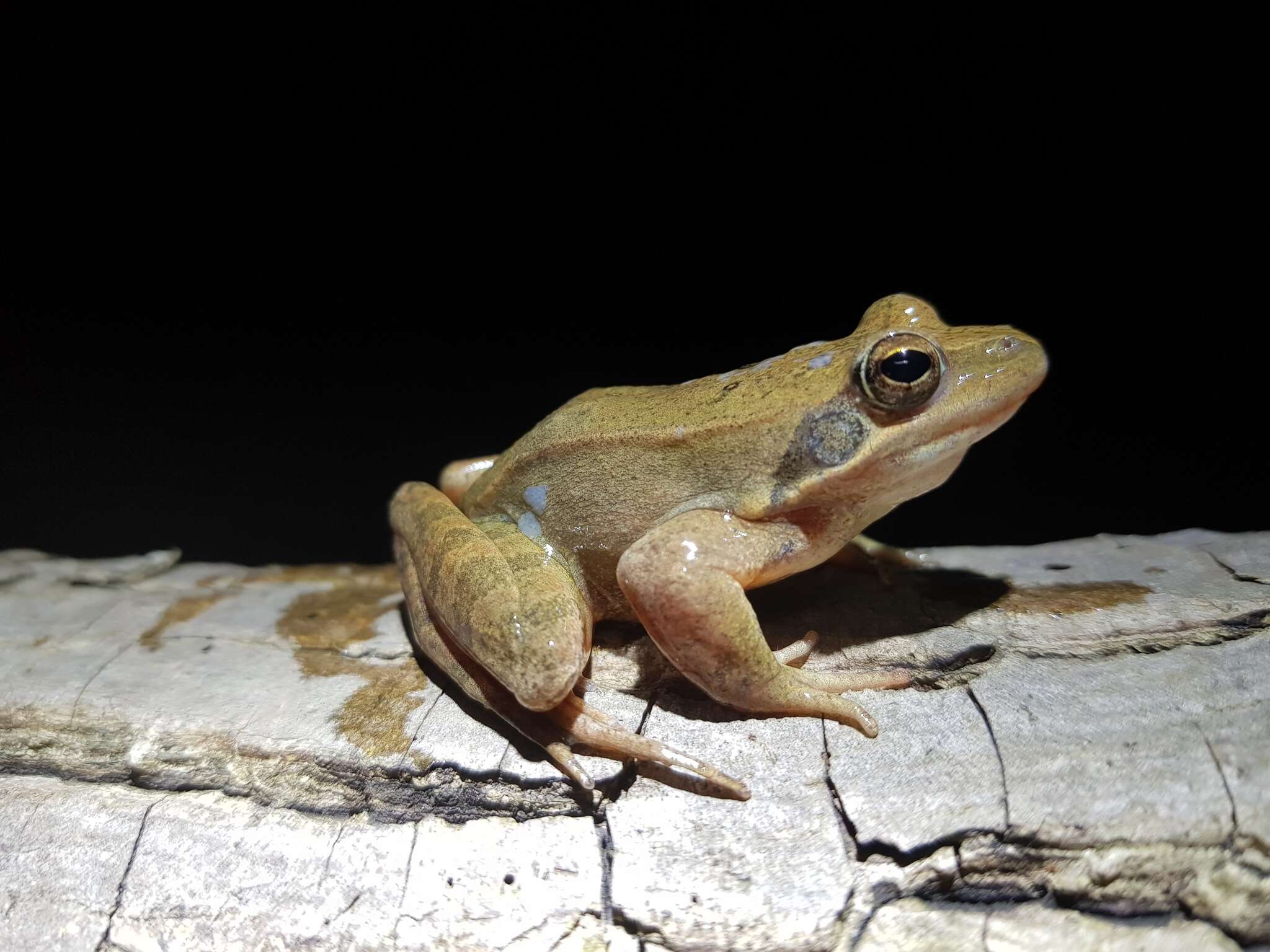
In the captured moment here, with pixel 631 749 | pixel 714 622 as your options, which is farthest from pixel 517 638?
pixel 714 622

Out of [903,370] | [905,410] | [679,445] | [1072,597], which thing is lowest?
[1072,597]

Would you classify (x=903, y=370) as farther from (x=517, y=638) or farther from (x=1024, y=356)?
(x=517, y=638)

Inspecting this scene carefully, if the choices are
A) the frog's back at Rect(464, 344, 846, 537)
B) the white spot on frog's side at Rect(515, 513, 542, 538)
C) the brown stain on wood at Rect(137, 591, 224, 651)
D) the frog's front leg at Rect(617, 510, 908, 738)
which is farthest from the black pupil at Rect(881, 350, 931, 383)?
the brown stain on wood at Rect(137, 591, 224, 651)

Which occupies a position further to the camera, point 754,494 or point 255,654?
point 255,654

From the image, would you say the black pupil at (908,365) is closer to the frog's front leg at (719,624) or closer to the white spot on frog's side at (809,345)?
the white spot on frog's side at (809,345)

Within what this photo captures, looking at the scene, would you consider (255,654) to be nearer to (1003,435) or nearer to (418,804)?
(418,804)

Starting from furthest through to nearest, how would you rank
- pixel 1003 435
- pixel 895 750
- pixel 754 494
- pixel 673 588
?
pixel 1003 435 → pixel 754 494 → pixel 673 588 → pixel 895 750

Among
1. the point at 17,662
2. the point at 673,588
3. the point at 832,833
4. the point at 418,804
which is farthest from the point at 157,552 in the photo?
the point at 832,833

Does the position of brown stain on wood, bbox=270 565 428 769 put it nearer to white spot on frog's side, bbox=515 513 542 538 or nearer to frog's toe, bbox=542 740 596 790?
frog's toe, bbox=542 740 596 790
